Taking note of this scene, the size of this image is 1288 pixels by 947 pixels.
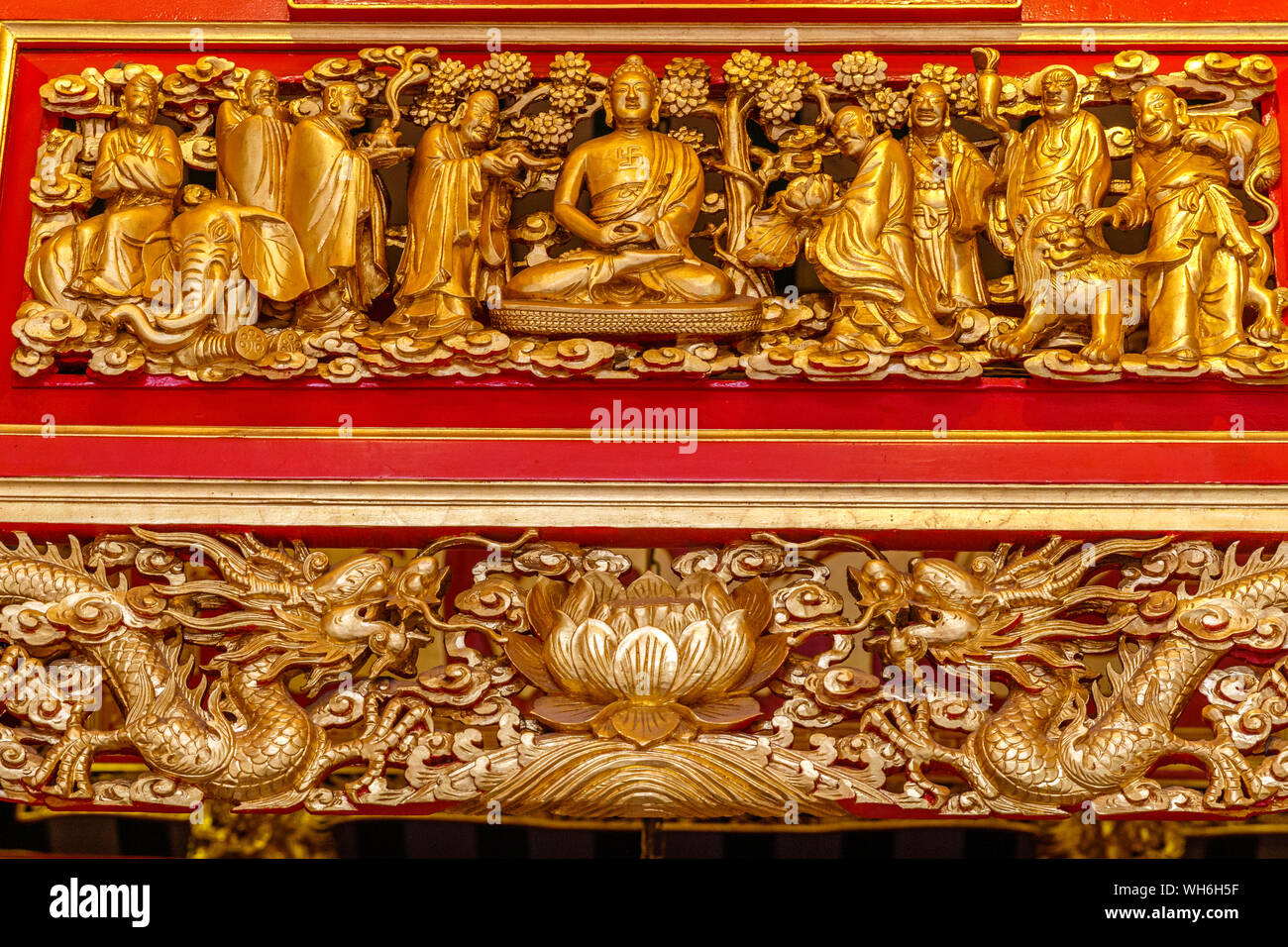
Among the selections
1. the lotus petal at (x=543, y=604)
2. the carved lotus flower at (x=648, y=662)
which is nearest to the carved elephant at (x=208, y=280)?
the lotus petal at (x=543, y=604)

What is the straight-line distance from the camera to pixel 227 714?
375cm

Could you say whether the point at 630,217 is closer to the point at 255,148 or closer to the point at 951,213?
the point at 951,213

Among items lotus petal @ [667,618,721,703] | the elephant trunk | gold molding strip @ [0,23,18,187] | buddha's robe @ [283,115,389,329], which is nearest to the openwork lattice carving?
lotus petal @ [667,618,721,703]

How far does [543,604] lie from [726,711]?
0.54m

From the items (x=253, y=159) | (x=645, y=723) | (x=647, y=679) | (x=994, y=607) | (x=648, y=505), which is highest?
(x=253, y=159)

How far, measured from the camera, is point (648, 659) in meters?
3.66

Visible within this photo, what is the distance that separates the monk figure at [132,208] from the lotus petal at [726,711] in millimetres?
1872

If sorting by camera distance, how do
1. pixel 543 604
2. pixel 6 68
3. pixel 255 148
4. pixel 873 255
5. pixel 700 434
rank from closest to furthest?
1. pixel 543 604
2. pixel 700 434
3. pixel 873 255
4. pixel 255 148
5. pixel 6 68

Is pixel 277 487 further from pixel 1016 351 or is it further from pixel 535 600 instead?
pixel 1016 351

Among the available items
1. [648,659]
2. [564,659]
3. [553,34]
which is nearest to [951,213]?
[553,34]

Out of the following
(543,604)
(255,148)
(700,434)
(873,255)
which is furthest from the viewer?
(255,148)

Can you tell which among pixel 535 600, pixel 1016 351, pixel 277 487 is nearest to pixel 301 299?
pixel 277 487

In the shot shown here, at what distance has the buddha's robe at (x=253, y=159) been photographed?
4.13 metres

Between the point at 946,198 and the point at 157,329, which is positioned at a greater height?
the point at 946,198
